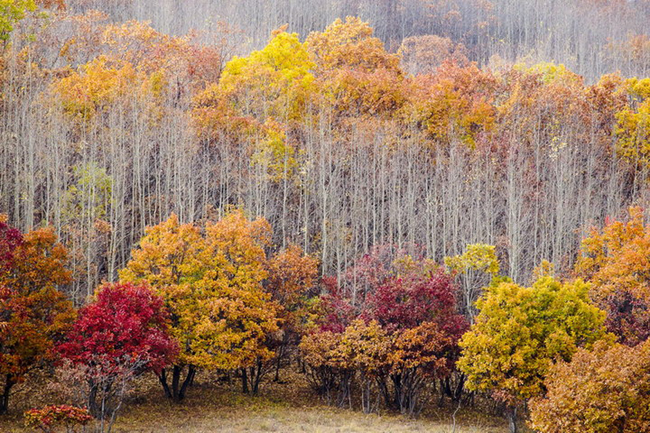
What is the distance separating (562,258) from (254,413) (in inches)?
782

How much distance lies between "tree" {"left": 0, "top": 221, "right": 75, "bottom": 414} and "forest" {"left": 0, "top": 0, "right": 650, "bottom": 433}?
0.34 ft

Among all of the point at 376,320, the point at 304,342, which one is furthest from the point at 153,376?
the point at 376,320

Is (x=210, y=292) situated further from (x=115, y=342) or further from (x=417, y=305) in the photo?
(x=417, y=305)

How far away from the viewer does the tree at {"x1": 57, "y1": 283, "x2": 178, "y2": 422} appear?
2773cm

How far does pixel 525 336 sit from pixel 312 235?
53.7 ft

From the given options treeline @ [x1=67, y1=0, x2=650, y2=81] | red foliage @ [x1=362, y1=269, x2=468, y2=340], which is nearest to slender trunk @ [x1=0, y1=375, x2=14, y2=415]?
red foliage @ [x1=362, y1=269, x2=468, y2=340]

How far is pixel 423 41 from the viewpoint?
74.8m

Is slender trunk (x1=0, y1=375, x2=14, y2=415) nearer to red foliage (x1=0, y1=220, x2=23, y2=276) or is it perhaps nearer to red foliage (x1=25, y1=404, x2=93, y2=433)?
red foliage (x1=0, y1=220, x2=23, y2=276)

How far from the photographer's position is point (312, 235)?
43.6 meters

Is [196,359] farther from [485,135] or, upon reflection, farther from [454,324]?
[485,135]

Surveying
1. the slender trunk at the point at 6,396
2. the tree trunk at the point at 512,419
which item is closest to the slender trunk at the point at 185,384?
the slender trunk at the point at 6,396

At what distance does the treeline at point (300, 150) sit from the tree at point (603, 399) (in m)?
12.6

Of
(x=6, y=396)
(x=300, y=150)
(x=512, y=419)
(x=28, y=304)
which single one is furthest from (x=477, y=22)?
(x=6, y=396)

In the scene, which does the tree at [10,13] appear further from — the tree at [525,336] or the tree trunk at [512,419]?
the tree trunk at [512,419]
